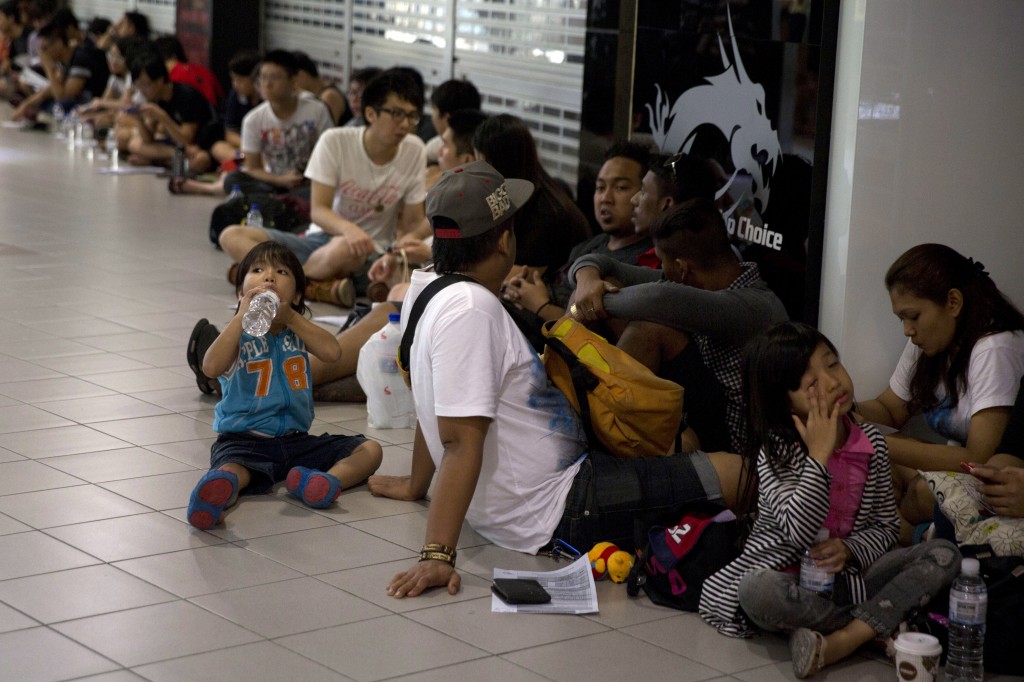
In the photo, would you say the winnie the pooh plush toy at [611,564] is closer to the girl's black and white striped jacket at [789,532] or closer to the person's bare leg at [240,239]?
the girl's black and white striped jacket at [789,532]

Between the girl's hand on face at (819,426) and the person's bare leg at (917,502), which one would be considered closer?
the girl's hand on face at (819,426)

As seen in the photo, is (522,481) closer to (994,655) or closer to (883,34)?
(994,655)

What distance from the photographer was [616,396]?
156 inches

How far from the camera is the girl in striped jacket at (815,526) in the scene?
340 cm

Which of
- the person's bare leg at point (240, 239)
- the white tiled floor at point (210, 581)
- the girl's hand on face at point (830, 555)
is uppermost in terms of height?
the person's bare leg at point (240, 239)

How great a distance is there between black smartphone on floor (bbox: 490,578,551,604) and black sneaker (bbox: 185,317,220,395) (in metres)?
2.29

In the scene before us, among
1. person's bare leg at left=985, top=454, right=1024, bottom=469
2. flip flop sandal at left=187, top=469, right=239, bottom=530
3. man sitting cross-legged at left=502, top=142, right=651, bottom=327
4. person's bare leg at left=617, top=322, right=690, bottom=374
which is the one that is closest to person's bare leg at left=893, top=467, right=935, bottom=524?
person's bare leg at left=985, top=454, right=1024, bottom=469

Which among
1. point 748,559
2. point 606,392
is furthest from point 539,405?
point 748,559

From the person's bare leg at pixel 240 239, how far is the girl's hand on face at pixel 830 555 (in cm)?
532

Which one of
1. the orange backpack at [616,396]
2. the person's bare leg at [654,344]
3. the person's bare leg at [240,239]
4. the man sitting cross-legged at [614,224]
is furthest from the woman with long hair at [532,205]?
the person's bare leg at [240,239]

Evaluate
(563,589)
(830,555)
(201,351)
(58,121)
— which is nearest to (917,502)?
(830,555)

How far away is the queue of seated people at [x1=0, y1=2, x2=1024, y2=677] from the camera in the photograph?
3.52 metres

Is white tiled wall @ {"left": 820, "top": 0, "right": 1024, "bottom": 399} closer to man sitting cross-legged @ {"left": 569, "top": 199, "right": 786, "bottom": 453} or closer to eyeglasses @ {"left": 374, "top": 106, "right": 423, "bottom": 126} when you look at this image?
man sitting cross-legged @ {"left": 569, "top": 199, "right": 786, "bottom": 453}

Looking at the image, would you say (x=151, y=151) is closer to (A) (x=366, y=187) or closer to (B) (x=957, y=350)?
(A) (x=366, y=187)
